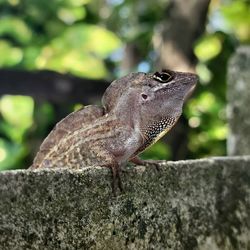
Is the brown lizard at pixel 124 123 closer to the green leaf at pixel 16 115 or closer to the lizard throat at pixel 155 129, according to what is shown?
the lizard throat at pixel 155 129

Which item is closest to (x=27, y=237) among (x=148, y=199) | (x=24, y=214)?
(x=24, y=214)

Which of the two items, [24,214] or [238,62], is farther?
[238,62]

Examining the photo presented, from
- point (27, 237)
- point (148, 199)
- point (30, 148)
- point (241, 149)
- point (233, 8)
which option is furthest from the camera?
point (233, 8)

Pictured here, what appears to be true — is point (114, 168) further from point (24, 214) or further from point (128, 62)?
point (128, 62)

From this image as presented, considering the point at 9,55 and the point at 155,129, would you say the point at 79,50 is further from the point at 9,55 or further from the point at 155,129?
the point at 155,129

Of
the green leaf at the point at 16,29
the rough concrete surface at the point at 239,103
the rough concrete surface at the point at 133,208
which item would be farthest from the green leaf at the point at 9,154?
the rough concrete surface at the point at 133,208

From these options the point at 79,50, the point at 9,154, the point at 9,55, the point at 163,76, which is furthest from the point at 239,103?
the point at 9,55
